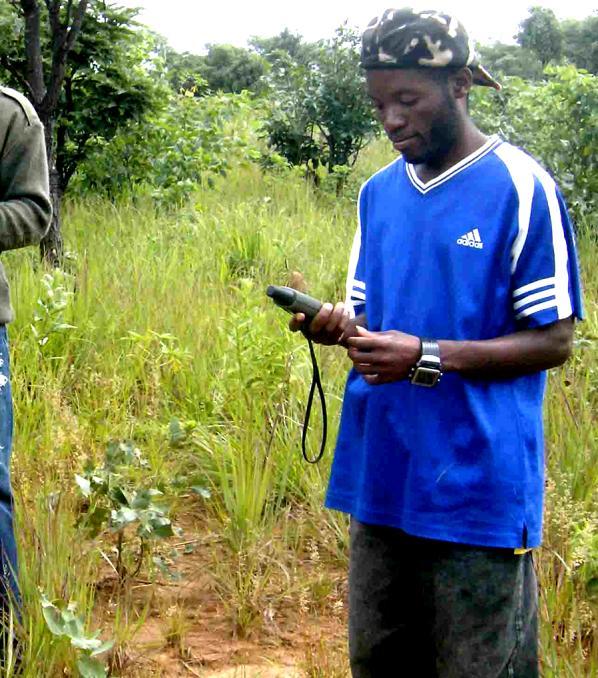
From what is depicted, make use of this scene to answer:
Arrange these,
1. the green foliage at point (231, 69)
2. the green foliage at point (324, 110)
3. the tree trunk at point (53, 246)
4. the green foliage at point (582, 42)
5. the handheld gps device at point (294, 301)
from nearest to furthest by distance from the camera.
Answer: the handheld gps device at point (294, 301)
the tree trunk at point (53, 246)
the green foliage at point (324, 110)
the green foliage at point (231, 69)
the green foliage at point (582, 42)

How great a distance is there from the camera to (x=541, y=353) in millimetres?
1968

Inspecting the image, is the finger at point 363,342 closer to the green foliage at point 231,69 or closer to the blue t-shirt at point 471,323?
the blue t-shirt at point 471,323

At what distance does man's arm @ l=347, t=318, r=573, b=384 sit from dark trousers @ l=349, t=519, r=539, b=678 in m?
0.33

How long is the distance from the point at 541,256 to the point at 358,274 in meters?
0.49

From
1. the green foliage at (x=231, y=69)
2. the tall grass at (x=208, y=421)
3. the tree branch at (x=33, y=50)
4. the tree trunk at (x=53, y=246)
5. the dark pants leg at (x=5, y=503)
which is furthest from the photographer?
the green foliage at (x=231, y=69)

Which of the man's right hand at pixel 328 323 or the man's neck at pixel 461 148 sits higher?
the man's neck at pixel 461 148

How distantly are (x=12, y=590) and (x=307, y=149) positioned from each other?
7847 mm

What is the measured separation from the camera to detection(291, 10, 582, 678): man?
1.95 m

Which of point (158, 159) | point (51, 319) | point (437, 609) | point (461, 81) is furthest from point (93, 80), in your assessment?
point (437, 609)

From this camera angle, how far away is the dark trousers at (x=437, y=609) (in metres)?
1.99

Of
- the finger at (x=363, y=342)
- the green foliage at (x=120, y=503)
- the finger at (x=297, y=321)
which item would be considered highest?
the finger at (x=297, y=321)

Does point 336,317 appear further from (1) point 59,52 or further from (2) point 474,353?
(1) point 59,52

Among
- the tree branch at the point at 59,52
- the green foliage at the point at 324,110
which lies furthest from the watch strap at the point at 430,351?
the green foliage at the point at 324,110

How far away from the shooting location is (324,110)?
10070 mm
